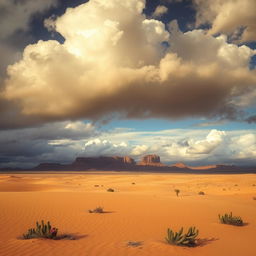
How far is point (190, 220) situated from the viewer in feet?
39.2

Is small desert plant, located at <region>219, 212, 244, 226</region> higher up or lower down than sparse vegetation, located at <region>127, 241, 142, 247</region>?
lower down

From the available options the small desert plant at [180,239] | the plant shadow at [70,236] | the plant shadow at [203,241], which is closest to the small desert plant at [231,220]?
the plant shadow at [203,241]

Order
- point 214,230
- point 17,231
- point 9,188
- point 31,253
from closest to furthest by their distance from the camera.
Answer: point 31,253, point 17,231, point 214,230, point 9,188

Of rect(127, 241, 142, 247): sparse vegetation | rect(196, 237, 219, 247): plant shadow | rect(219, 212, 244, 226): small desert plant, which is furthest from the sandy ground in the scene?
rect(219, 212, 244, 226): small desert plant

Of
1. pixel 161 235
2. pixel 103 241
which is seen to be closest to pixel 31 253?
pixel 103 241

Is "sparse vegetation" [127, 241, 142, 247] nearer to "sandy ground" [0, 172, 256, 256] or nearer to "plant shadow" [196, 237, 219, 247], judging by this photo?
"sandy ground" [0, 172, 256, 256]

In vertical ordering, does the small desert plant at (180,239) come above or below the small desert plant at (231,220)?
above

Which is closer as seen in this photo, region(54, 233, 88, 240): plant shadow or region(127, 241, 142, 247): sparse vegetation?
region(127, 241, 142, 247): sparse vegetation

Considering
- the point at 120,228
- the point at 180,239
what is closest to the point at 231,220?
the point at 180,239

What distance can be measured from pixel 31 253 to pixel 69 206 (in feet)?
25.0

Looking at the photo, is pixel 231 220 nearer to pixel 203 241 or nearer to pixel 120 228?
pixel 203 241

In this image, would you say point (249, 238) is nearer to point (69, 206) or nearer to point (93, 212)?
point (93, 212)

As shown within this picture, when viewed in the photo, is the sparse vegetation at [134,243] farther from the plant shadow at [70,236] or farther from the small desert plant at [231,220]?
the small desert plant at [231,220]

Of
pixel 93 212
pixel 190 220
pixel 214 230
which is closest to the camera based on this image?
pixel 214 230
